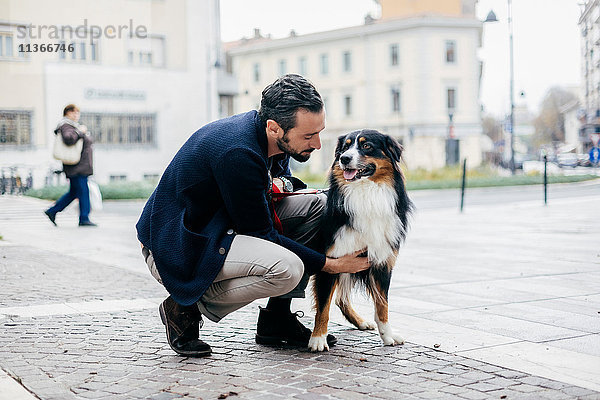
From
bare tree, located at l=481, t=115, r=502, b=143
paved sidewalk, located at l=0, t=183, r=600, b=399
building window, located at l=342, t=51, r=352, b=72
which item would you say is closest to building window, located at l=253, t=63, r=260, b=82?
building window, located at l=342, t=51, r=352, b=72

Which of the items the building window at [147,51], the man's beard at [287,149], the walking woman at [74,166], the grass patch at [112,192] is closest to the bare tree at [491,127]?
the building window at [147,51]

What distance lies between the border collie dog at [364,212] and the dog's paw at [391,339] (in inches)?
5.3

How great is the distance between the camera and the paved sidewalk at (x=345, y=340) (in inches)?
141

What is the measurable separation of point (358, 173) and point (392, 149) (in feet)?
0.79

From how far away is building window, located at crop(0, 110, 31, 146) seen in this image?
3044cm

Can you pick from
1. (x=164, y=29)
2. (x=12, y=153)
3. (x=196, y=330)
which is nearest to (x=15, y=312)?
(x=196, y=330)

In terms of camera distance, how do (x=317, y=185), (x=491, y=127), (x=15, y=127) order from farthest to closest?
(x=491, y=127), (x=15, y=127), (x=317, y=185)

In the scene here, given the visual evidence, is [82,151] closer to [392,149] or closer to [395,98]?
[392,149]

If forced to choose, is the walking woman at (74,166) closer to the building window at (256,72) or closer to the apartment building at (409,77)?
the apartment building at (409,77)

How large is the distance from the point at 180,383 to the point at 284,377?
0.52 m

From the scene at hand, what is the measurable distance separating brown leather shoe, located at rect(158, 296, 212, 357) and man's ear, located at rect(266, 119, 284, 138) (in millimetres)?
1088

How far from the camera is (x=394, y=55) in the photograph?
189 ft

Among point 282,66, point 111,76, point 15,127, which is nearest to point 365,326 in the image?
point 15,127

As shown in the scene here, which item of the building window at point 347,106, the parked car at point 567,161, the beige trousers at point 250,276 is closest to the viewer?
the beige trousers at point 250,276
